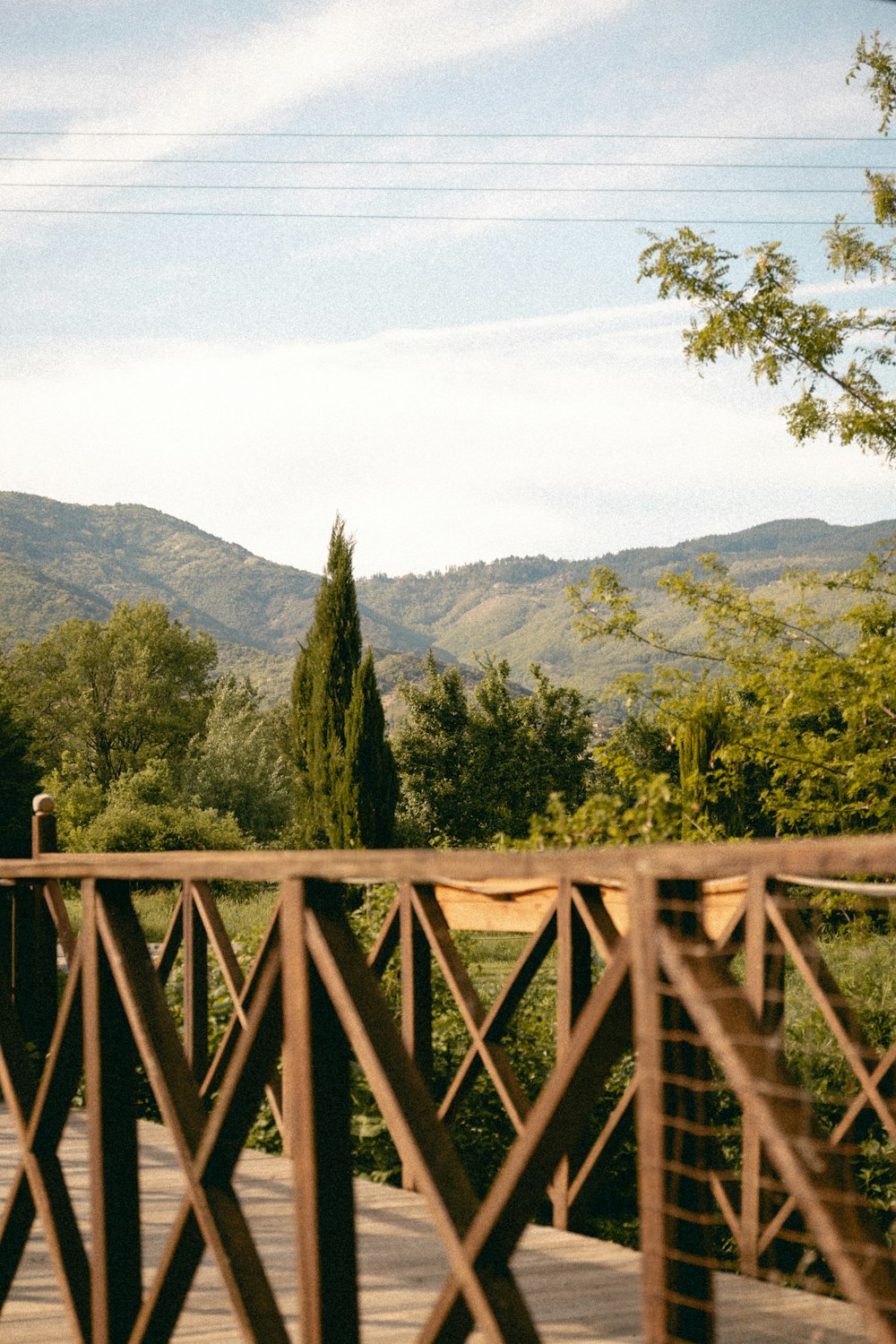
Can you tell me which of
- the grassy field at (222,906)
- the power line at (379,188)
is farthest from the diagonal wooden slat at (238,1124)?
the power line at (379,188)

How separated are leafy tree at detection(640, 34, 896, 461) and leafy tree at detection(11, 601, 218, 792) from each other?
31.5 metres

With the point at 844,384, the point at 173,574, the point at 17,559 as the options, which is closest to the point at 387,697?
the point at 17,559

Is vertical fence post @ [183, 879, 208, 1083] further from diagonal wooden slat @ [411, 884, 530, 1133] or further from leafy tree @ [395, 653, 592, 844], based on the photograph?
leafy tree @ [395, 653, 592, 844]

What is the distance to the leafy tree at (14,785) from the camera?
2072 cm

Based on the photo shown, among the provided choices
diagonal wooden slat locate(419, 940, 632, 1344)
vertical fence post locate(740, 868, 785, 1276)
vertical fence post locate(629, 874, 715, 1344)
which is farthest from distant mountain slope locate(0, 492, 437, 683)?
vertical fence post locate(629, 874, 715, 1344)

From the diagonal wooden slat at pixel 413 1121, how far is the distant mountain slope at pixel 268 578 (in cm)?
10656

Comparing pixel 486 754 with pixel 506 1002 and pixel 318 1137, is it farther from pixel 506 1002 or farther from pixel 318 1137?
pixel 318 1137

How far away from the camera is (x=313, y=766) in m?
20.7

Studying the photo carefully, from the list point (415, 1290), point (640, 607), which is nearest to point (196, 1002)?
point (415, 1290)

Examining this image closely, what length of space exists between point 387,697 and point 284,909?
112543 millimetres

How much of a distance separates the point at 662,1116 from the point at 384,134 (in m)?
16.5

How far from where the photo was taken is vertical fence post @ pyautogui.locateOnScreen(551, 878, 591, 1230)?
3244 millimetres

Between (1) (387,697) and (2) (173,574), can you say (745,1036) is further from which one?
(2) (173,574)

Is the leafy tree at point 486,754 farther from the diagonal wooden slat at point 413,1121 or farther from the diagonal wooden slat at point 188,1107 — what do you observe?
the diagonal wooden slat at point 413,1121
